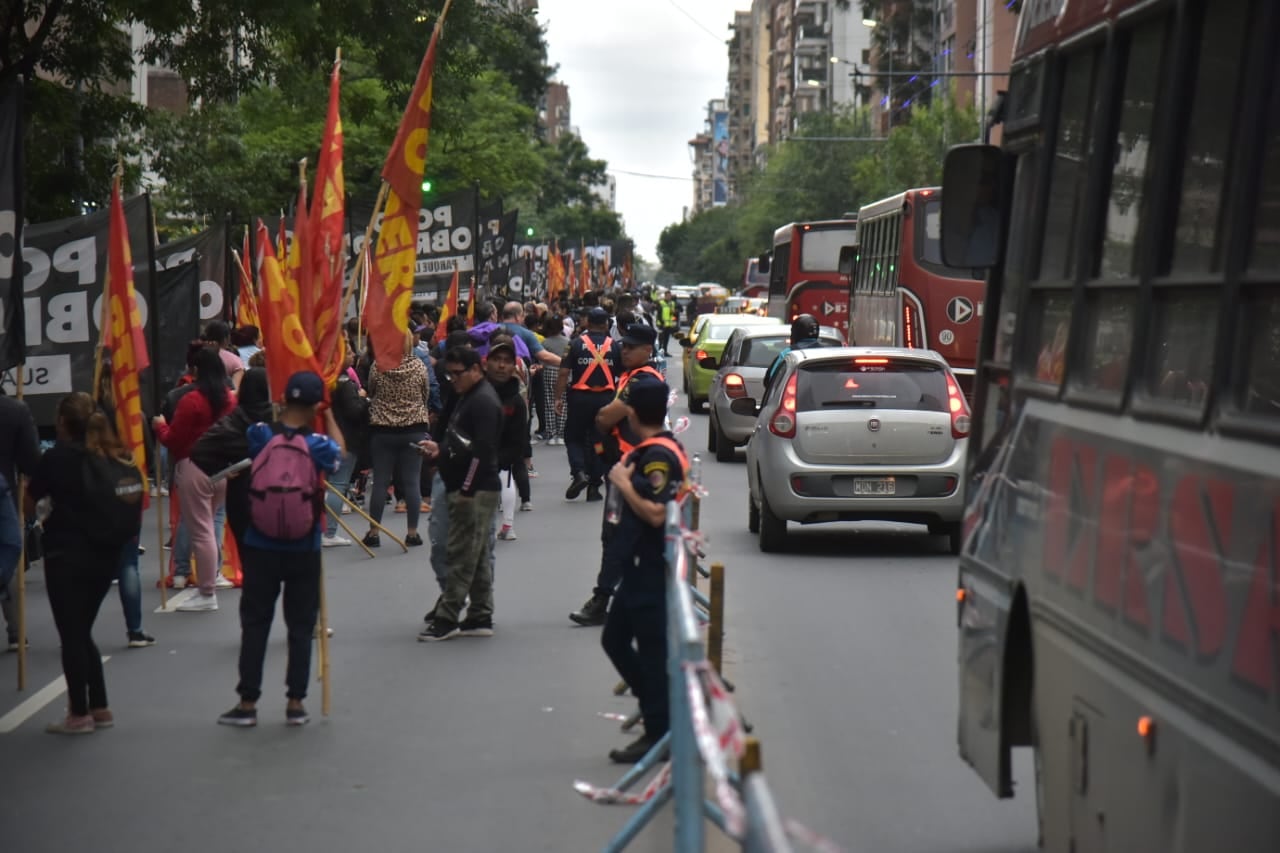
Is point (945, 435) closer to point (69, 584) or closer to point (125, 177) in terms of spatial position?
point (69, 584)

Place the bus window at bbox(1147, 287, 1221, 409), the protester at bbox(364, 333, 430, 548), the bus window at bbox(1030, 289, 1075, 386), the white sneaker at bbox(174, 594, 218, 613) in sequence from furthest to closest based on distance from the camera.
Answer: the protester at bbox(364, 333, 430, 548)
the white sneaker at bbox(174, 594, 218, 613)
the bus window at bbox(1030, 289, 1075, 386)
the bus window at bbox(1147, 287, 1221, 409)

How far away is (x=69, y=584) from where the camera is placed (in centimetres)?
899

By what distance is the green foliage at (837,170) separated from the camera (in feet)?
215

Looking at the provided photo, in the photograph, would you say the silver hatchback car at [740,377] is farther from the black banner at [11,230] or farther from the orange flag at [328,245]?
the black banner at [11,230]

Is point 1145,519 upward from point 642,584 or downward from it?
upward

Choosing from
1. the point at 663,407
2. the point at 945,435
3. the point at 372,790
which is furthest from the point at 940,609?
the point at 372,790

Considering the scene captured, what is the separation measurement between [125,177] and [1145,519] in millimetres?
17903

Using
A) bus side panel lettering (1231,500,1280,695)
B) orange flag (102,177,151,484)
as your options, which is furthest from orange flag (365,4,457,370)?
bus side panel lettering (1231,500,1280,695)

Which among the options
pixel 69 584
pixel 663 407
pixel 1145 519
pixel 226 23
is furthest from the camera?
pixel 226 23

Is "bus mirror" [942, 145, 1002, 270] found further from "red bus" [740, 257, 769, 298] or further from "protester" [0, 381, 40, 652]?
"red bus" [740, 257, 769, 298]

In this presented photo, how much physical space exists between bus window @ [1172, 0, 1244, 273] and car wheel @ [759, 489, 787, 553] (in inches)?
437

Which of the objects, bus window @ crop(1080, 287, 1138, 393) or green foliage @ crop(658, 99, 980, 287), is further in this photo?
green foliage @ crop(658, 99, 980, 287)

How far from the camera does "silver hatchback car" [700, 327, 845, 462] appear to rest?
24406 mm

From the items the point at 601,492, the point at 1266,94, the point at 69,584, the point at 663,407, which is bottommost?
the point at 601,492
